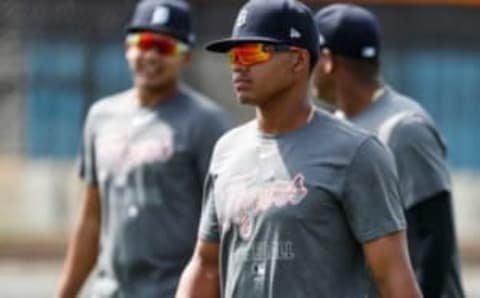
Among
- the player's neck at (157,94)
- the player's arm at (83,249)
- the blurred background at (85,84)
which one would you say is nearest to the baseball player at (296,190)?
the player's neck at (157,94)

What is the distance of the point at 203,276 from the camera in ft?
21.7

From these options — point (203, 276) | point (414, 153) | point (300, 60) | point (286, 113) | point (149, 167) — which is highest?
point (300, 60)

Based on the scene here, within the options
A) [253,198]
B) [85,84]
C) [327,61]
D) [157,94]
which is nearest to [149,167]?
[157,94]

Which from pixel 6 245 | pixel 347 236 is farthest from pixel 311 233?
pixel 6 245

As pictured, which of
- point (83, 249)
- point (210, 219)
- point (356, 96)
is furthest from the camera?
point (83, 249)

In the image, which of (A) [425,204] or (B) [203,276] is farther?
(A) [425,204]

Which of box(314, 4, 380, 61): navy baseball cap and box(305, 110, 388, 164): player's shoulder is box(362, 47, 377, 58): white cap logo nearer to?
box(314, 4, 380, 61): navy baseball cap

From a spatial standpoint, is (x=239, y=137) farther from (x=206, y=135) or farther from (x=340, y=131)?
(x=206, y=135)

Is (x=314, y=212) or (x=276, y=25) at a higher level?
(x=276, y=25)

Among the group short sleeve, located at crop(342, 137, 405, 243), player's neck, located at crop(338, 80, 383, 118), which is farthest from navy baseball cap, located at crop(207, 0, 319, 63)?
player's neck, located at crop(338, 80, 383, 118)

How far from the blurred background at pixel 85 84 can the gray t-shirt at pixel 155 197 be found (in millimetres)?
15163

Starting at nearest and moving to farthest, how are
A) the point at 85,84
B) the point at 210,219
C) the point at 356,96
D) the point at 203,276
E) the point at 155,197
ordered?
the point at 210,219 < the point at 203,276 < the point at 356,96 < the point at 155,197 < the point at 85,84

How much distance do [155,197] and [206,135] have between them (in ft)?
1.13

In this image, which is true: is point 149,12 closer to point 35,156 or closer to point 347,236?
point 347,236
